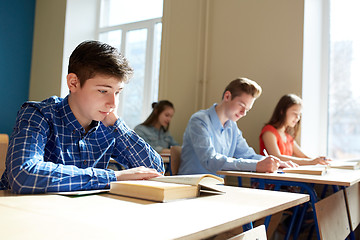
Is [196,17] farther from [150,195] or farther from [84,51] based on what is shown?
[150,195]

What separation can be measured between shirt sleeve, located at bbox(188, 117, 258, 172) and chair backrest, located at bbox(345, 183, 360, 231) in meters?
0.62

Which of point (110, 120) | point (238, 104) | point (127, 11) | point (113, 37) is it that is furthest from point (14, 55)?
point (110, 120)

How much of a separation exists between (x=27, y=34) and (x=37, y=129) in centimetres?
494

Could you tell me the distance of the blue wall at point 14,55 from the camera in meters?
5.22

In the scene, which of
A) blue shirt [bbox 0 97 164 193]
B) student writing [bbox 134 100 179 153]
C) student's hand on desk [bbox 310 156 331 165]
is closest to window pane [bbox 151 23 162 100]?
student writing [bbox 134 100 179 153]

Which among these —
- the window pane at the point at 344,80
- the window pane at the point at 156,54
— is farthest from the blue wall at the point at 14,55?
the window pane at the point at 344,80

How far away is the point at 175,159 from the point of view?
7.68ft

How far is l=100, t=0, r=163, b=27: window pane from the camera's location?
5066 mm

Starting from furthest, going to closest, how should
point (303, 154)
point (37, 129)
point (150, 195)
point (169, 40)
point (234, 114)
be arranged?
point (169, 40)
point (303, 154)
point (234, 114)
point (37, 129)
point (150, 195)

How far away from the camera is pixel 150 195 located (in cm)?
96

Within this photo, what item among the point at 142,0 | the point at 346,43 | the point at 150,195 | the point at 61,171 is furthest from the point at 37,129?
the point at 142,0

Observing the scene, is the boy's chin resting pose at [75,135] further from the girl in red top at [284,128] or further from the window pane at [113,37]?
the window pane at [113,37]

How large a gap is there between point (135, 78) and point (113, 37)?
771 millimetres

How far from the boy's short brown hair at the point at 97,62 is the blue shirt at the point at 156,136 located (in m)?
2.71
